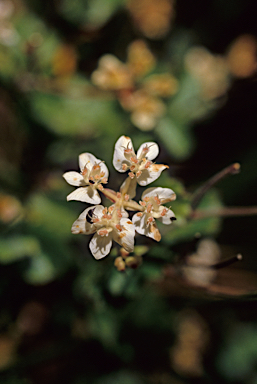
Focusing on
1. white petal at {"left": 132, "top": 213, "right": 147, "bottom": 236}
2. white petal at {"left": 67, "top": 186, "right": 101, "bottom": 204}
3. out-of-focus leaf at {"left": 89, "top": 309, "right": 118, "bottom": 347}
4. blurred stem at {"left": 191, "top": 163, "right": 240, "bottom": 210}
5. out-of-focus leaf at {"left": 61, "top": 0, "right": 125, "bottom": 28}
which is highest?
out-of-focus leaf at {"left": 61, "top": 0, "right": 125, "bottom": 28}

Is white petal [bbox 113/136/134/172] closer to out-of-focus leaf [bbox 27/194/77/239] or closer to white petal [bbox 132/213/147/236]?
white petal [bbox 132/213/147/236]

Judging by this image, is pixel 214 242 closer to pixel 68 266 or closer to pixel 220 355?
pixel 220 355

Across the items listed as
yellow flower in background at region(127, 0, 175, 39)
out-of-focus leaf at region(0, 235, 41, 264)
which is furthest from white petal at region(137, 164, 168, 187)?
yellow flower in background at region(127, 0, 175, 39)

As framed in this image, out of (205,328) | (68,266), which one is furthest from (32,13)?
(205,328)

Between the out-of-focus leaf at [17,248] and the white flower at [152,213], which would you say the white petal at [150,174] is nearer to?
the white flower at [152,213]

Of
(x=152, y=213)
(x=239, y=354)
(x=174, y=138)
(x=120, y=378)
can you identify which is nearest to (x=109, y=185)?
(x=174, y=138)

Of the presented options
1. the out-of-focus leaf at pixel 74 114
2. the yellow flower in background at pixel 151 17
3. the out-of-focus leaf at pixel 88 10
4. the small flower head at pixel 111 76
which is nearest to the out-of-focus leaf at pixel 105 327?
the out-of-focus leaf at pixel 74 114
